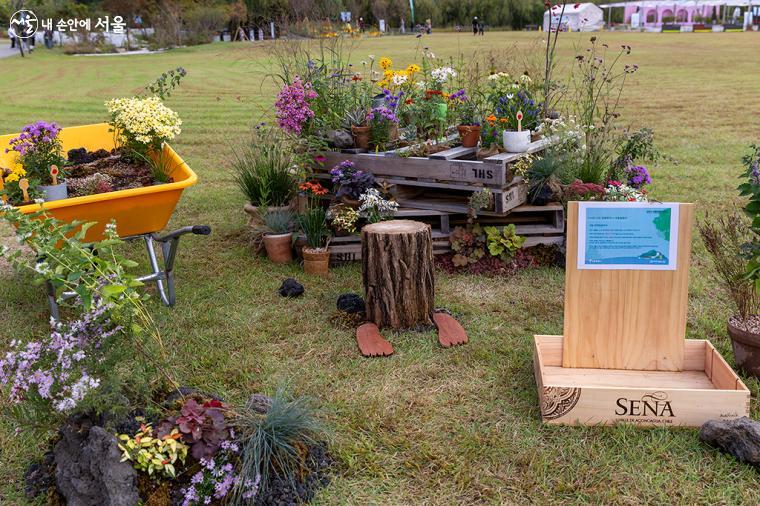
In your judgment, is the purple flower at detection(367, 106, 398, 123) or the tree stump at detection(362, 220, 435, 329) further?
the purple flower at detection(367, 106, 398, 123)

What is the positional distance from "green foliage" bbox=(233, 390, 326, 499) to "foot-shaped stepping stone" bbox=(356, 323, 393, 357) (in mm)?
873

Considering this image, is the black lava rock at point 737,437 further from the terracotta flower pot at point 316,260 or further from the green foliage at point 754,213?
the terracotta flower pot at point 316,260

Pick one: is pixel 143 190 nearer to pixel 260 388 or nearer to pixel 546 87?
pixel 260 388

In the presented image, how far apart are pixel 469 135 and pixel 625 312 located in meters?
2.23

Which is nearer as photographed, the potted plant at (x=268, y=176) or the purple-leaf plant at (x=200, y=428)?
the purple-leaf plant at (x=200, y=428)

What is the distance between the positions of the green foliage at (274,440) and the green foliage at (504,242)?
93.5 inches

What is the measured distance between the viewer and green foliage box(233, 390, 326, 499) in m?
2.51

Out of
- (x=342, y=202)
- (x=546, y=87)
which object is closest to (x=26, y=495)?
(x=342, y=202)

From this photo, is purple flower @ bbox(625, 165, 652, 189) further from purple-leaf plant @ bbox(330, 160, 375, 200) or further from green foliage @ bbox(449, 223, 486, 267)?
purple-leaf plant @ bbox(330, 160, 375, 200)

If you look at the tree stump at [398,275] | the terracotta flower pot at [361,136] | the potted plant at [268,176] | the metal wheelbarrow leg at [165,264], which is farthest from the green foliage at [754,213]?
the potted plant at [268,176]

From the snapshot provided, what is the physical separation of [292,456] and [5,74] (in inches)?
857

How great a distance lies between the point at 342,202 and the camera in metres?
5.01

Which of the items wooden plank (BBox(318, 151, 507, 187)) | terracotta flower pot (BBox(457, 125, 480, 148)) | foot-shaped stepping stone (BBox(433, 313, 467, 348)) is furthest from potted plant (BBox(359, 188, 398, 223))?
foot-shaped stepping stone (BBox(433, 313, 467, 348))

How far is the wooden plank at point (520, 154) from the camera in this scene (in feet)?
15.4
